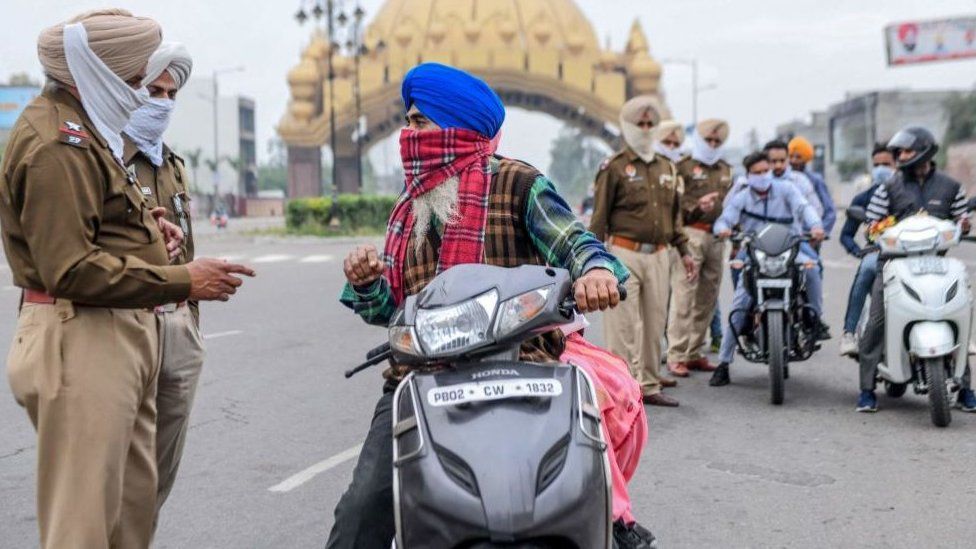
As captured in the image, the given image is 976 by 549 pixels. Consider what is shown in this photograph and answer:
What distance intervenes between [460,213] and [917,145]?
4.50m

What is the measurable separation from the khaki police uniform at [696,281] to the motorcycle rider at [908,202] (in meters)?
1.90

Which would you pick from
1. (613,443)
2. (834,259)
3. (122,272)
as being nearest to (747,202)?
(613,443)

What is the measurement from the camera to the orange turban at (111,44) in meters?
3.05

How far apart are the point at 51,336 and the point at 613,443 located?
1497mm

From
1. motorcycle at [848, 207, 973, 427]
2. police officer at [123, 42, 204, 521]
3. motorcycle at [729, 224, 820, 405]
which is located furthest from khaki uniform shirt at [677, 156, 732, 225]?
police officer at [123, 42, 204, 521]

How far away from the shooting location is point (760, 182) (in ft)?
28.6

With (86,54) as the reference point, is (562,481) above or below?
below

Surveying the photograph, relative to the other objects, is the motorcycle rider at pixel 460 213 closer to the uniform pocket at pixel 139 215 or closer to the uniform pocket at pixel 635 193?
the uniform pocket at pixel 139 215

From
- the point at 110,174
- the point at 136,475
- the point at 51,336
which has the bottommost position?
the point at 136,475

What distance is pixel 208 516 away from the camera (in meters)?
4.97

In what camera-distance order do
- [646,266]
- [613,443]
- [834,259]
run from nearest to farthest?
[613,443]
[646,266]
[834,259]

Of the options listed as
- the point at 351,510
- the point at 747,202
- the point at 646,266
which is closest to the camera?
the point at 351,510

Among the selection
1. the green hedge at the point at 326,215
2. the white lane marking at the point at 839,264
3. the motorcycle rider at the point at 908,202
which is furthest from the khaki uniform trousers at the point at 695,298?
the green hedge at the point at 326,215

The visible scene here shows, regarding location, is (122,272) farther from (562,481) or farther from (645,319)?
(645,319)
